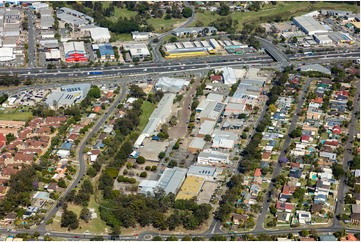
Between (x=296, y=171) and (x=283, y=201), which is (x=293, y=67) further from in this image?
(x=283, y=201)

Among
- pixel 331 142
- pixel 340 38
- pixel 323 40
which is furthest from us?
pixel 340 38

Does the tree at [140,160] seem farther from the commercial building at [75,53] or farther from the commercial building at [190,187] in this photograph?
the commercial building at [75,53]

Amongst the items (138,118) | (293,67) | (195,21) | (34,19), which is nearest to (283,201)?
(138,118)

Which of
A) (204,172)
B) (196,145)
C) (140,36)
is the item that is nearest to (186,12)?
(140,36)

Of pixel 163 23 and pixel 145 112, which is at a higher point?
pixel 145 112

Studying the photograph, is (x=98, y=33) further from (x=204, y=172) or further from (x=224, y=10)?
(x=204, y=172)

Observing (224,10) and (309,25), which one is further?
(224,10)

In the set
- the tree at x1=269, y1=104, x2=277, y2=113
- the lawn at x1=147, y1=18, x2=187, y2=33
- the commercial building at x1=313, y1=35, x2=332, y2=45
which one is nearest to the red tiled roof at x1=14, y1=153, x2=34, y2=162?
the tree at x1=269, y1=104, x2=277, y2=113

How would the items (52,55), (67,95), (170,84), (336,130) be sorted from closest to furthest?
1. (336,130)
2. (67,95)
3. (170,84)
4. (52,55)
